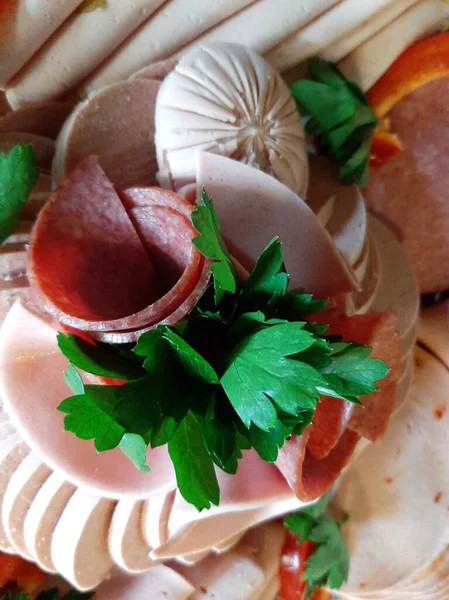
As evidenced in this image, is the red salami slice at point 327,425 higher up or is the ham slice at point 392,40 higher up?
the ham slice at point 392,40

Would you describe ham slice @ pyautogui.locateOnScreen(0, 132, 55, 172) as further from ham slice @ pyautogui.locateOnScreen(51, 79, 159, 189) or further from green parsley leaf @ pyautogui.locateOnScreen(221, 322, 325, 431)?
green parsley leaf @ pyautogui.locateOnScreen(221, 322, 325, 431)

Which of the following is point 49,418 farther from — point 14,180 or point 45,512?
point 14,180

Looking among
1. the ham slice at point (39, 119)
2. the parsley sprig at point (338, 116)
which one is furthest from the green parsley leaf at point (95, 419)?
the parsley sprig at point (338, 116)

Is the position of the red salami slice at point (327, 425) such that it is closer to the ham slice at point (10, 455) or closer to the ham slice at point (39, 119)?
the ham slice at point (10, 455)

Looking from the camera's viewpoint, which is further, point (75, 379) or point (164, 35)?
point (164, 35)

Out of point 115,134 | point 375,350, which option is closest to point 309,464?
point 375,350

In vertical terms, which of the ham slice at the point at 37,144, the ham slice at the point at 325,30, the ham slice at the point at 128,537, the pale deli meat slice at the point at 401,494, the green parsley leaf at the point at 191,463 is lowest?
the pale deli meat slice at the point at 401,494
